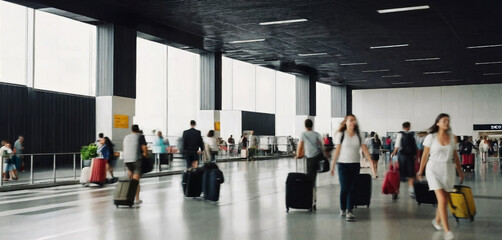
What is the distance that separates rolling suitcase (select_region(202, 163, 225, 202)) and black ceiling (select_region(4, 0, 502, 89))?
24.6ft

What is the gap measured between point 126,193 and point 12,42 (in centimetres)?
1563

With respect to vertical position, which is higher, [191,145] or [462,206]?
[191,145]

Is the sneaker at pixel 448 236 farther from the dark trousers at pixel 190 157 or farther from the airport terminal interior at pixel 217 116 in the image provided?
the dark trousers at pixel 190 157

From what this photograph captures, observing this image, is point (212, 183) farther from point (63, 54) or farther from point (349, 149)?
point (63, 54)

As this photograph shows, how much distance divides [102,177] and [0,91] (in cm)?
967

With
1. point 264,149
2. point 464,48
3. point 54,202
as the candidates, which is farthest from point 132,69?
point 264,149

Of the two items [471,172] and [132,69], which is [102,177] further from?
[471,172]

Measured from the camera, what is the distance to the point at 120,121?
66.3 feet

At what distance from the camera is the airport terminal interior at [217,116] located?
893 centimetres

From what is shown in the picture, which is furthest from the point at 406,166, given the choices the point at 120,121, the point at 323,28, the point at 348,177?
the point at 120,121

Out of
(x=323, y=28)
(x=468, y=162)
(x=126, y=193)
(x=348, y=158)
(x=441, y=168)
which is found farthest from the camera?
(x=468, y=162)

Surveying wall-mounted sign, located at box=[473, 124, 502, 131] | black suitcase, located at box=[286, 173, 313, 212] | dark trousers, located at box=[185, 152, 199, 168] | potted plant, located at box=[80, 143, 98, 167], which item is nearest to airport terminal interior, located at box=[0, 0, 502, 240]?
black suitcase, located at box=[286, 173, 313, 212]

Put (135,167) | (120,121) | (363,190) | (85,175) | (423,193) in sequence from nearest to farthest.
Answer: (363,190) < (423,193) < (135,167) < (85,175) < (120,121)

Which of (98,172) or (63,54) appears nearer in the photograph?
(98,172)
